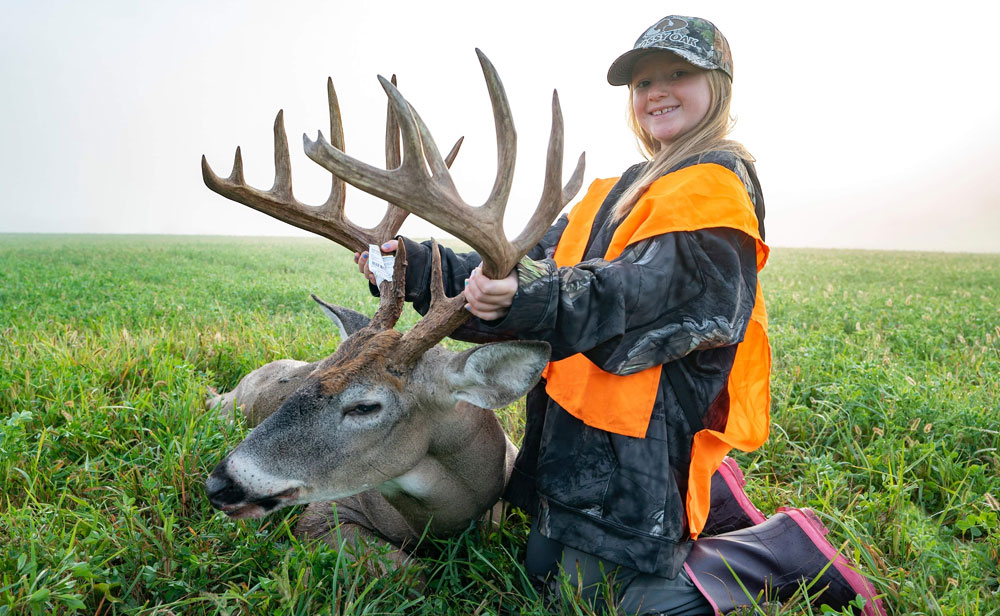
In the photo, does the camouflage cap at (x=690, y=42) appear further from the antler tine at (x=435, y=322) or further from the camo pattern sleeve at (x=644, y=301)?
the antler tine at (x=435, y=322)

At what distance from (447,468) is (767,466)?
210 centimetres

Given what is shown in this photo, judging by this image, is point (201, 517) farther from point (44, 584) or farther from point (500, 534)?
point (500, 534)

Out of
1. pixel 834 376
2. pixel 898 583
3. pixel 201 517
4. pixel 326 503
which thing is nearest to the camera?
pixel 898 583

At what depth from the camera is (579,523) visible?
2.59 m

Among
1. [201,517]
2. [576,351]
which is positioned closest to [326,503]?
[201,517]

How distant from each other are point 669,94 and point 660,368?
1.25m

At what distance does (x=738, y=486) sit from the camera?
130 inches

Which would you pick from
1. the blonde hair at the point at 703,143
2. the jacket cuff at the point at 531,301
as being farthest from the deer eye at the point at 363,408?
the blonde hair at the point at 703,143

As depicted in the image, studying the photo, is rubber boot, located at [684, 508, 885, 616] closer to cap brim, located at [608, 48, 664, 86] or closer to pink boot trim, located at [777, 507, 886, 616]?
pink boot trim, located at [777, 507, 886, 616]

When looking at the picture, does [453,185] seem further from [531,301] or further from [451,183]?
[531,301]

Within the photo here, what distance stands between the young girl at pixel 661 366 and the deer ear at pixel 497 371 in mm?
66

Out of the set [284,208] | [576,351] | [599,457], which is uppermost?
[284,208]

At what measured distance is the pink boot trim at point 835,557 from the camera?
2.55 m

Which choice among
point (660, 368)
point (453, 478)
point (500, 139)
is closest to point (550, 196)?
point (500, 139)
